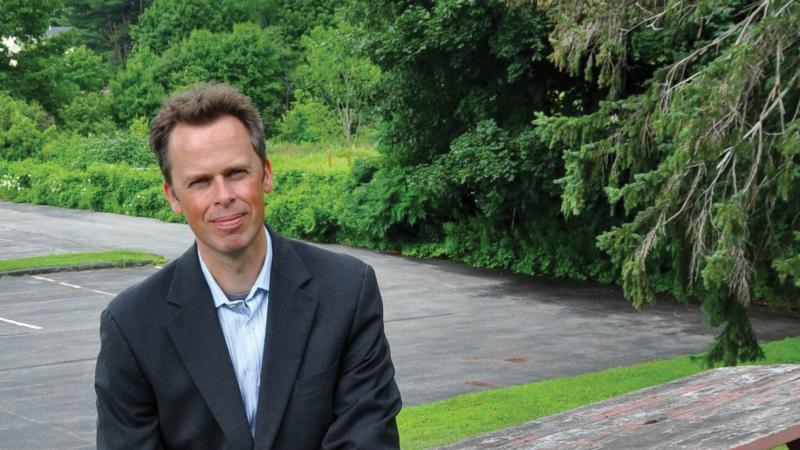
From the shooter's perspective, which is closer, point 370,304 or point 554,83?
point 370,304

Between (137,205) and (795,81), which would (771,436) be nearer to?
(795,81)

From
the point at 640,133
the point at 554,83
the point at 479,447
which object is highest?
the point at 554,83

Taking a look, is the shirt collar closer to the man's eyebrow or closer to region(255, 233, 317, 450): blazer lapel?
region(255, 233, 317, 450): blazer lapel

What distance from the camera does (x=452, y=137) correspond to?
2386 centimetres

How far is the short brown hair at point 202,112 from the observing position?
2.93 metres

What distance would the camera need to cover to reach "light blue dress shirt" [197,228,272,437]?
3.06 metres

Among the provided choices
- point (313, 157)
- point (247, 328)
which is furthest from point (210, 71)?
point (247, 328)

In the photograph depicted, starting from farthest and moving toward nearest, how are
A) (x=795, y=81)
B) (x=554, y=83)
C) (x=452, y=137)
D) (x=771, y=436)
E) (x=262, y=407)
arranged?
(x=452, y=137), (x=554, y=83), (x=795, y=81), (x=771, y=436), (x=262, y=407)

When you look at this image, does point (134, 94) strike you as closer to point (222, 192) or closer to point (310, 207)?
point (310, 207)

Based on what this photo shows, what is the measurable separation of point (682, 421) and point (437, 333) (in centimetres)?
1191

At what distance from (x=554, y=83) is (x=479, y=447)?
59.3ft

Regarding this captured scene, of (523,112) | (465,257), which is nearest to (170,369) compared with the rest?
(523,112)

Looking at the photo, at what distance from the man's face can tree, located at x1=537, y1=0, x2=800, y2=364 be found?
273 inches

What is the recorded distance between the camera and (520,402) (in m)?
11.6
